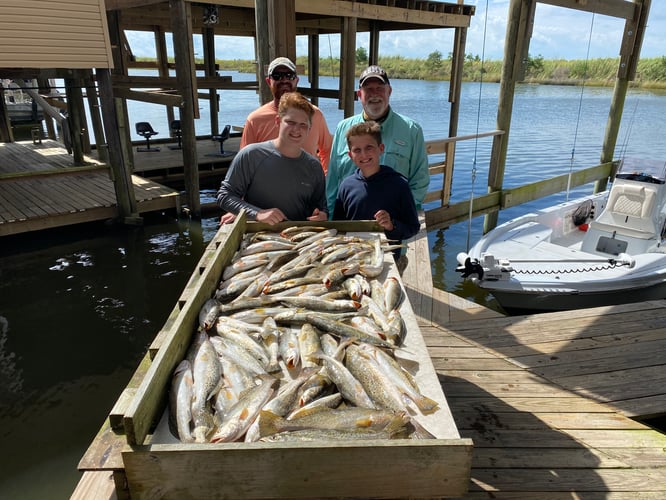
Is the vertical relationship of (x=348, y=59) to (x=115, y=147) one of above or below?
above

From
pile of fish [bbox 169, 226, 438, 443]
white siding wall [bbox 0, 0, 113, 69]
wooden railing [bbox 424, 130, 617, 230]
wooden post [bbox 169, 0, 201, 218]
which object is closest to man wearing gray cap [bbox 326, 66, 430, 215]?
pile of fish [bbox 169, 226, 438, 443]

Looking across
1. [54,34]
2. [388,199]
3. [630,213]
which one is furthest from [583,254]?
[54,34]

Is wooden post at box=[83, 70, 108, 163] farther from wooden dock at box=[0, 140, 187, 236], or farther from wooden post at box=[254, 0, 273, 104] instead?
wooden post at box=[254, 0, 273, 104]

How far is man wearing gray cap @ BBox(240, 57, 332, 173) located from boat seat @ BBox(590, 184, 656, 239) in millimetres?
6227

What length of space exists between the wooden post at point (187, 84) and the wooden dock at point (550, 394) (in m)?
8.00

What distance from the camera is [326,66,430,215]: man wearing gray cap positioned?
409cm

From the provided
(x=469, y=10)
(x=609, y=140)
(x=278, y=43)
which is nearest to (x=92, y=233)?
(x=278, y=43)

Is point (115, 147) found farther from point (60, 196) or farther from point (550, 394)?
point (550, 394)

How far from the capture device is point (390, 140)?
13.6ft

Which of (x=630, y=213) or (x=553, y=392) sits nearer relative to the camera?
(x=553, y=392)

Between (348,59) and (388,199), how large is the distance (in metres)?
9.10

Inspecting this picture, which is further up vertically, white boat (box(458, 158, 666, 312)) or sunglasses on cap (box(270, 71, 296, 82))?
sunglasses on cap (box(270, 71, 296, 82))

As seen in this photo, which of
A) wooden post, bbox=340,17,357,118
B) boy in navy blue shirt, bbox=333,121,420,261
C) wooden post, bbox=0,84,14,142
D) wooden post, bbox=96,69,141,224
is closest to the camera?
boy in navy blue shirt, bbox=333,121,420,261

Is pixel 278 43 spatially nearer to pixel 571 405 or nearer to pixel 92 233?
pixel 571 405
